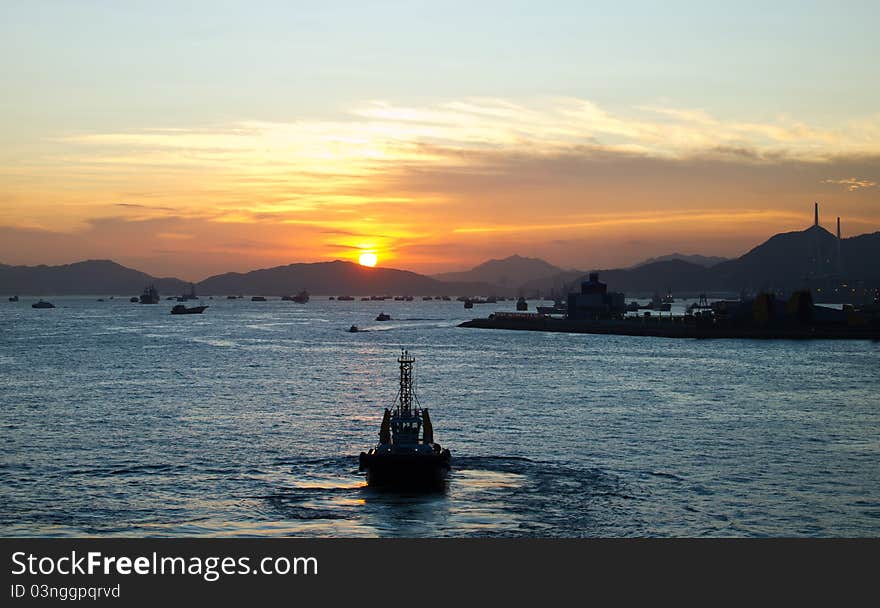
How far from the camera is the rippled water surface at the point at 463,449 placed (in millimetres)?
32812

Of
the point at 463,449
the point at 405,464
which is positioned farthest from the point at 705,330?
the point at 405,464

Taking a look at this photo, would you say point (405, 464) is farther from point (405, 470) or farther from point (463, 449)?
point (463, 449)

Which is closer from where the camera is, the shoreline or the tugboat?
the tugboat

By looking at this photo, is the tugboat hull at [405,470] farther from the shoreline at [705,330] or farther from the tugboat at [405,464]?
the shoreline at [705,330]

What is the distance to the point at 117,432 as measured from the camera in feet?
177

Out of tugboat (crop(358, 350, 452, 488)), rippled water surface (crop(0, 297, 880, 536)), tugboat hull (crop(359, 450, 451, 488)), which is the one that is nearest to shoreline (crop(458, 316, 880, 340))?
rippled water surface (crop(0, 297, 880, 536))

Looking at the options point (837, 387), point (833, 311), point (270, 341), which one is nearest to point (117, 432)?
point (837, 387)

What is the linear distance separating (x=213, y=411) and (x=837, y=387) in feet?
179

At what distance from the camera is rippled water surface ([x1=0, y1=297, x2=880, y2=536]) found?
32.8 m

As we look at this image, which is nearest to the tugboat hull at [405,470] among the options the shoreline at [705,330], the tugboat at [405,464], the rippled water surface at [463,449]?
the tugboat at [405,464]

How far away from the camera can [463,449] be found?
47.6m

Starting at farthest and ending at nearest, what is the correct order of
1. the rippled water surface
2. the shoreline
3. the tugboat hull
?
the shoreline < the tugboat hull < the rippled water surface

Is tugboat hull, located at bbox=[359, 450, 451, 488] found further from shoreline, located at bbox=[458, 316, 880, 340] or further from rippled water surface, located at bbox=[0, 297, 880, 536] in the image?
shoreline, located at bbox=[458, 316, 880, 340]
